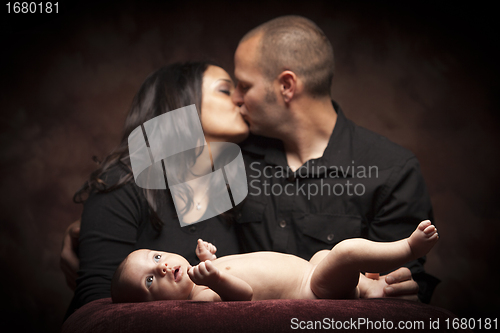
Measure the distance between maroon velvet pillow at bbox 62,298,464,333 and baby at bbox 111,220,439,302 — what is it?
0.06 meters

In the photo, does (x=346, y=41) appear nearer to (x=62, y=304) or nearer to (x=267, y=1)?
(x=267, y=1)

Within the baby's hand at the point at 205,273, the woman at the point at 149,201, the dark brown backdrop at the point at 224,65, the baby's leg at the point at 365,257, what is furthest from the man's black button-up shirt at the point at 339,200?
the dark brown backdrop at the point at 224,65

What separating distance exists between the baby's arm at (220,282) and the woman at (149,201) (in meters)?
0.34

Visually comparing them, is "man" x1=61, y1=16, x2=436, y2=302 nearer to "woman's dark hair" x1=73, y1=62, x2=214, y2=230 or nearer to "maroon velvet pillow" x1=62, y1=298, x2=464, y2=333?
"woman's dark hair" x1=73, y1=62, x2=214, y2=230

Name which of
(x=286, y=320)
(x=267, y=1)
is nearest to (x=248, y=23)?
(x=267, y=1)

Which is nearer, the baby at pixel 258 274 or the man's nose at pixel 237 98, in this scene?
the baby at pixel 258 274

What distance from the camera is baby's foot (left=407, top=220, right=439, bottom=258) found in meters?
0.84

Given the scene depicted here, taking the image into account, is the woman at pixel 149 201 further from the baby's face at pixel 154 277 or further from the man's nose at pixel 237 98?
the baby's face at pixel 154 277

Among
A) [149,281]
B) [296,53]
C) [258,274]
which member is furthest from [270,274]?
[296,53]

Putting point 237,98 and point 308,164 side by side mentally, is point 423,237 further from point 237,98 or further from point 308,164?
point 237,98

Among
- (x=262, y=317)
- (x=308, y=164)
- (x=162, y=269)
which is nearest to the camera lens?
(x=262, y=317)

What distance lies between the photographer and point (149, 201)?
1.32 m

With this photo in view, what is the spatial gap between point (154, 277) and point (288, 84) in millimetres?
778

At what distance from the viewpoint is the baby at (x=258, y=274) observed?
0.88m
